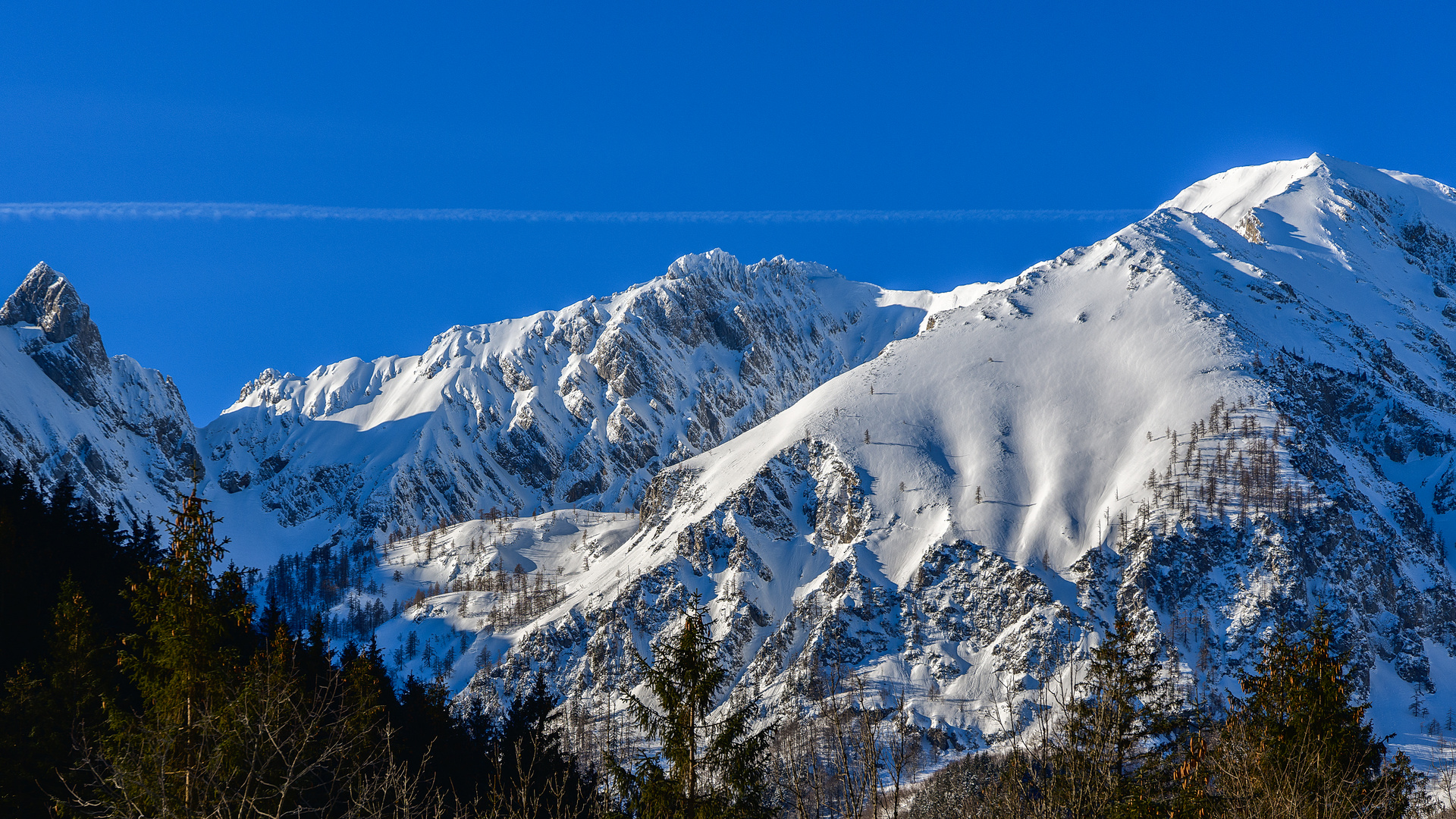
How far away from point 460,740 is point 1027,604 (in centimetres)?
14915

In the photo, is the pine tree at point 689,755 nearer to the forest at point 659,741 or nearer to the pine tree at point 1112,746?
the forest at point 659,741

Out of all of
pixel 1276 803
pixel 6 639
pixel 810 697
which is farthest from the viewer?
pixel 810 697

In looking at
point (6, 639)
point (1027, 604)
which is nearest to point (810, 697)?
point (1027, 604)

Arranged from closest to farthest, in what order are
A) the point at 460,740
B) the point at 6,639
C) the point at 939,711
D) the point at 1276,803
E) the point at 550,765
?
the point at 1276,803
the point at 6,639
the point at 550,765
the point at 460,740
the point at 939,711

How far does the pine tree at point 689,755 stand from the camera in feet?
88.2

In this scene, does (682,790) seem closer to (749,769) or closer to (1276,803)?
(749,769)

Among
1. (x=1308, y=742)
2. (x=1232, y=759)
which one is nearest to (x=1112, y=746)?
(x=1308, y=742)

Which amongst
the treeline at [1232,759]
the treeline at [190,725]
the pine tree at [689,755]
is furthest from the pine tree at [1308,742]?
the treeline at [190,725]

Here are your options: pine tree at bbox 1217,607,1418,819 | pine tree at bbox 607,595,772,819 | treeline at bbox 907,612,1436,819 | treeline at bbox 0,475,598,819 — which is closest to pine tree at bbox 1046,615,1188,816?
treeline at bbox 907,612,1436,819

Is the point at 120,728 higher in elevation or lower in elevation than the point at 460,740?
lower

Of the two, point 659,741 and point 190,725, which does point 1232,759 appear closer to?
point 659,741

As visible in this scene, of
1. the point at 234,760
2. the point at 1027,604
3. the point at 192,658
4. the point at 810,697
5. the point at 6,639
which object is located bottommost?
the point at 234,760

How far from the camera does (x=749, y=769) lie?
89.6 ft

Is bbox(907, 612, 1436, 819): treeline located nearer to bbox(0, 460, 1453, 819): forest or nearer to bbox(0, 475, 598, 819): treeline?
bbox(0, 460, 1453, 819): forest
